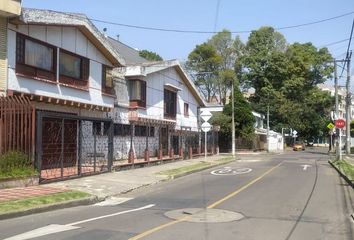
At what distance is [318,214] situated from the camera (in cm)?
1252

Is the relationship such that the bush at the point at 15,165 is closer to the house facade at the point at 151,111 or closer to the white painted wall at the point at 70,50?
the white painted wall at the point at 70,50

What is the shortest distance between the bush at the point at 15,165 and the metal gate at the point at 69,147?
49cm

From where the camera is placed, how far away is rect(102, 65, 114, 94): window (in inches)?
1061

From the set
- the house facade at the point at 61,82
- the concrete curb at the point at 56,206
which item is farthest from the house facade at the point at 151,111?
the concrete curb at the point at 56,206

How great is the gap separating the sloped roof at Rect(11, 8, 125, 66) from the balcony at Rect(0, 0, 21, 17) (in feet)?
1.41

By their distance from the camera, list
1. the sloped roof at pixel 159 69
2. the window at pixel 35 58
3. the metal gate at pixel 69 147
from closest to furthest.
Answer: the metal gate at pixel 69 147 < the window at pixel 35 58 < the sloped roof at pixel 159 69

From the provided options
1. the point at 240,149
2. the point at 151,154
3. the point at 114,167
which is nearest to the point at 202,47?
the point at 240,149

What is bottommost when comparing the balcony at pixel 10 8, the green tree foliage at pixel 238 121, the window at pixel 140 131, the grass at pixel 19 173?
the grass at pixel 19 173

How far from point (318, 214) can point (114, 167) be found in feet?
40.3

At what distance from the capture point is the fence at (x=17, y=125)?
1600 cm

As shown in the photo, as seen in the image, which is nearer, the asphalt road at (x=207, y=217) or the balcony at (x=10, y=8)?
the asphalt road at (x=207, y=217)

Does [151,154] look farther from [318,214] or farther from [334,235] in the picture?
[334,235]

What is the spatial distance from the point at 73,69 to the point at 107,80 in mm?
3825

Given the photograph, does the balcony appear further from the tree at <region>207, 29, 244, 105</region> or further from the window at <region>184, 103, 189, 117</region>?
the tree at <region>207, 29, 244, 105</region>
